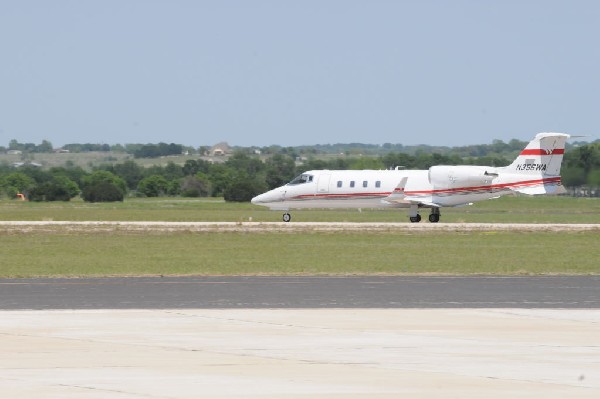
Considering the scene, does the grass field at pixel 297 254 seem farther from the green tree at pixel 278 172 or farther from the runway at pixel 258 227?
the green tree at pixel 278 172

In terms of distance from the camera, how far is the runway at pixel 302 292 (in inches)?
985

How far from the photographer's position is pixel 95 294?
27.2m

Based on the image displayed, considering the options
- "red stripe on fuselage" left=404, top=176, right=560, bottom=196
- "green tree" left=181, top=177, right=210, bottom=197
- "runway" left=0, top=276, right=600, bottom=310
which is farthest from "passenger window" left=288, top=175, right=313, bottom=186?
"green tree" left=181, top=177, right=210, bottom=197

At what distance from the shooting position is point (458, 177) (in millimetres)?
64375

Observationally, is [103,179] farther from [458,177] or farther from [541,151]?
[541,151]

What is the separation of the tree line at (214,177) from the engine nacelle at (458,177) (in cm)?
1221

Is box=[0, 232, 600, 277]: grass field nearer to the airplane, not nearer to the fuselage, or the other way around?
the airplane

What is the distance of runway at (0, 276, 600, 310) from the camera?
25031 millimetres

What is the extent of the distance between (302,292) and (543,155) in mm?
37000

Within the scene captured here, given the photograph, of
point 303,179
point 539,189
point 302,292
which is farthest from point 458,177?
point 302,292
